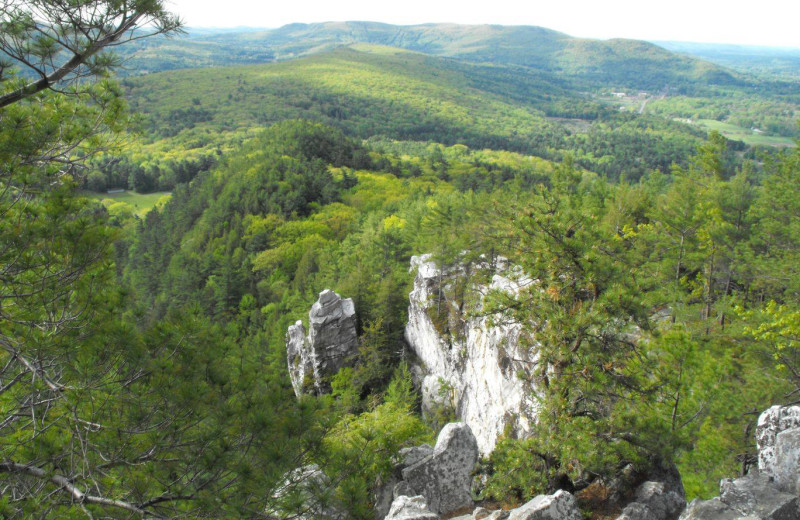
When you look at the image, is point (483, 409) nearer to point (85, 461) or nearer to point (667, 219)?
point (667, 219)

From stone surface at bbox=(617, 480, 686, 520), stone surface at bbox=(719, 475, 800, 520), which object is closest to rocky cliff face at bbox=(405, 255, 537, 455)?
stone surface at bbox=(617, 480, 686, 520)

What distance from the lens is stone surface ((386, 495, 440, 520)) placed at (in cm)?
1009

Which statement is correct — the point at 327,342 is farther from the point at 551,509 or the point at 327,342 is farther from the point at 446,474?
the point at 551,509

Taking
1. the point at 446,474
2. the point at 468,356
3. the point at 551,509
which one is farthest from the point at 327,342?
the point at 551,509

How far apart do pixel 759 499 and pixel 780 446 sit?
1.27m

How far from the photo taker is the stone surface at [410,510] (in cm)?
1009

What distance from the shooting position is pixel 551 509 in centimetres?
967

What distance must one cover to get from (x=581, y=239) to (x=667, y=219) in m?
17.0

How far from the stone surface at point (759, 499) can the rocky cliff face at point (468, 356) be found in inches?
328

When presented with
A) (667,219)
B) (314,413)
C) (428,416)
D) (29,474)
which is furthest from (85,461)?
(667,219)

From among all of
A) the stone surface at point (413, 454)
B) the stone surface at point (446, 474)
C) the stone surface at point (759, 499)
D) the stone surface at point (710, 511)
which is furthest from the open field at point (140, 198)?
the stone surface at point (759, 499)

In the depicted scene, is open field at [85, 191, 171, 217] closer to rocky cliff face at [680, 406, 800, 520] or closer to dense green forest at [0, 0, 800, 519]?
dense green forest at [0, 0, 800, 519]

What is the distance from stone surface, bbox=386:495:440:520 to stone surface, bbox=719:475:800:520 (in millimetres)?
5422

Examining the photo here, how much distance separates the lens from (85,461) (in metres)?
6.77
